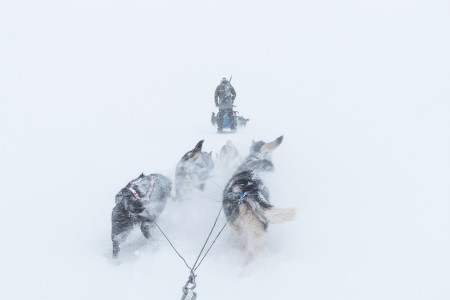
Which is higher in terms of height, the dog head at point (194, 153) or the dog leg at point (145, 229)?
the dog head at point (194, 153)

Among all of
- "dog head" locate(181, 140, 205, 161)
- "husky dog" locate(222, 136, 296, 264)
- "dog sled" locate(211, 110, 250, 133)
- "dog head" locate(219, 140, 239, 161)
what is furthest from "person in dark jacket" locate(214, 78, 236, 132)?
"husky dog" locate(222, 136, 296, 264)

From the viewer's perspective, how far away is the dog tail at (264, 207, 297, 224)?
3098mm

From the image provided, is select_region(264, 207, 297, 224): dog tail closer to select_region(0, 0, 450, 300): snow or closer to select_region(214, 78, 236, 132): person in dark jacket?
select_region(0, 0, 450, 300): snow

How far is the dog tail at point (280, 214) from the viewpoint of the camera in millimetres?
3098

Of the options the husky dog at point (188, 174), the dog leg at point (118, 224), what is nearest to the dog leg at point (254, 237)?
the dog leg at point (118, 224)

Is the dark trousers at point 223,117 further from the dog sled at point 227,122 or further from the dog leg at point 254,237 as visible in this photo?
the dog leg at point 254,237

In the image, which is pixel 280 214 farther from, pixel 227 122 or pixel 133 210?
pixel 227 122

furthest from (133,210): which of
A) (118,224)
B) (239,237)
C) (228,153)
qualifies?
(228,153)

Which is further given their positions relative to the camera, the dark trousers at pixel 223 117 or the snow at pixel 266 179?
the dark trousers at pixel 223 117

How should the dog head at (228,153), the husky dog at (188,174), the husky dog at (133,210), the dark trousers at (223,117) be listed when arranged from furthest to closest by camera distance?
the dark trousers at (223,117)
the dog head at (228,153)
the husky dog at (188,174)
the husky dog at (133,210)

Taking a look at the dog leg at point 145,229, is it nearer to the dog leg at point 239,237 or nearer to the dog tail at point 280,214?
the dog leg at point 239,237

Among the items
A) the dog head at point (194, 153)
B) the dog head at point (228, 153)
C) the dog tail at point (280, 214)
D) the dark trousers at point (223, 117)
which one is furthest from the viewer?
the dark trousers at point (223, 117)

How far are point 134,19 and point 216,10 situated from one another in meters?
9.83

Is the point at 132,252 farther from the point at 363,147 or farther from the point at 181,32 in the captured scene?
the point at 181,32
